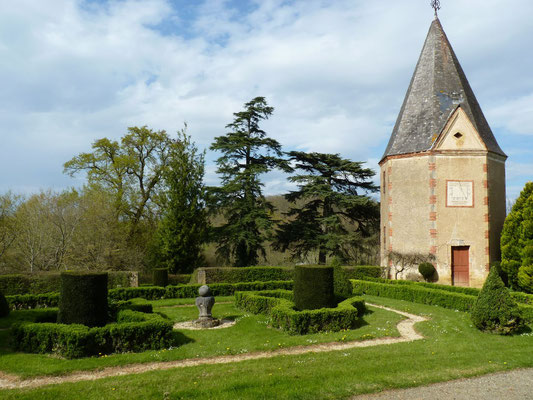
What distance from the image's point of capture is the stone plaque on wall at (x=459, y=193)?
74.4 feet

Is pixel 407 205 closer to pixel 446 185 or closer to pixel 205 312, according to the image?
pixel 446 185

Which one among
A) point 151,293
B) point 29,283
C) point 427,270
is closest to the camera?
point 29,283

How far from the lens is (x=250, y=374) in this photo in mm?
7461

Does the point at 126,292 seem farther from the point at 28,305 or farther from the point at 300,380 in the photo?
the point at 300,380

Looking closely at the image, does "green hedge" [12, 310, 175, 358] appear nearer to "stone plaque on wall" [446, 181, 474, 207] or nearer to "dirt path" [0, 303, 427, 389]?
"dirt path" [0, 303, 427, 389]

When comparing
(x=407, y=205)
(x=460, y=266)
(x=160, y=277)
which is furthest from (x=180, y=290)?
(x=460, y=266)

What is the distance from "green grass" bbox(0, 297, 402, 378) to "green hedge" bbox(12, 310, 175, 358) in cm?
32

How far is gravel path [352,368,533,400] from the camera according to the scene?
21.5 feet

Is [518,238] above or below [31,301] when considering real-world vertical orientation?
above

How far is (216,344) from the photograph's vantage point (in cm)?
1055

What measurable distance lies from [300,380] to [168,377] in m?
2.44

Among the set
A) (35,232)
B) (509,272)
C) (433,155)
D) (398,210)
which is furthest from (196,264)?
(509,272)

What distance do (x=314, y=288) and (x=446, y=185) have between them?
532 inches

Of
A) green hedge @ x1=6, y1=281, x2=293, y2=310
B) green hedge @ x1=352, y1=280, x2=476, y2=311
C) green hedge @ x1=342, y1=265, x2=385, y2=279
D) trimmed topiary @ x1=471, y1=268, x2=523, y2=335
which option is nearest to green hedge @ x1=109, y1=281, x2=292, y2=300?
green hedge @ x1=6, y1=281, x2=293, y2=310
